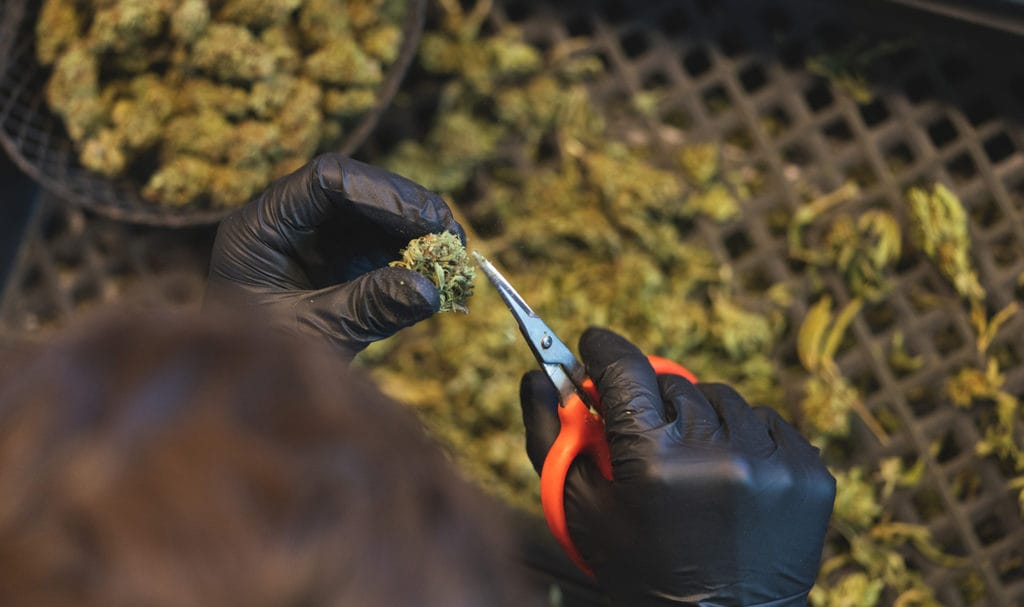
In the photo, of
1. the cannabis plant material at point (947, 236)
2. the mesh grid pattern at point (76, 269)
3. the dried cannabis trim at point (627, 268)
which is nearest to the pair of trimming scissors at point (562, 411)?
the dried cannabis trim at point (627, 268)

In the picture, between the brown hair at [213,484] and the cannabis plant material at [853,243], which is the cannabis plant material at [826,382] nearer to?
the cannabis plant material at [853,243]

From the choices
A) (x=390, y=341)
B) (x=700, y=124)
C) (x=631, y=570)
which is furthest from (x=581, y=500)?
(x=700, y=124)

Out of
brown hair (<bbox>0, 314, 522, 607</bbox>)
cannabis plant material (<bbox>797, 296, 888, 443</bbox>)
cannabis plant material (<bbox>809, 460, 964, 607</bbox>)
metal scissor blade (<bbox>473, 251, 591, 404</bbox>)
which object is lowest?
cannabis plant material (<bbox>809, 460, 964, 607</bbox>)

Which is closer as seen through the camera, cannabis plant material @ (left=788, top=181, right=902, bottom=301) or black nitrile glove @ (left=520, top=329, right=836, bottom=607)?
black nitrile glove @ (left=520, top=329, right=836, bottom=607)

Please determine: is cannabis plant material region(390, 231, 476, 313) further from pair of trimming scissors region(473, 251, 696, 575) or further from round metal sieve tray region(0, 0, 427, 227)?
round metal sieve tray region(0, 0, 427, 227)

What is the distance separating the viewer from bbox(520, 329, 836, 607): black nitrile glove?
78 cm

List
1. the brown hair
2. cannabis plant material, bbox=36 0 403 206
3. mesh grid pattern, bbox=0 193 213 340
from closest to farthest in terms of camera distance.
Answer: the brown hair < cannabis plant material, bbox=36 0 403 206 < mesh grid pattern, bbox=0 193 213 340

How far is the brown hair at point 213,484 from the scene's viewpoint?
354 mm

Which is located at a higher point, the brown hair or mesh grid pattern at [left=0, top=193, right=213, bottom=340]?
the brown hair

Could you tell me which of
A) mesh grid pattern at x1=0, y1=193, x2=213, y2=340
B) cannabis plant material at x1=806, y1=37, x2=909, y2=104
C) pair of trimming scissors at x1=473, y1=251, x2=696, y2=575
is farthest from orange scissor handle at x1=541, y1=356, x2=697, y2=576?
mesh grid pattern at x1=0, y1=193, x2=213, y2=340

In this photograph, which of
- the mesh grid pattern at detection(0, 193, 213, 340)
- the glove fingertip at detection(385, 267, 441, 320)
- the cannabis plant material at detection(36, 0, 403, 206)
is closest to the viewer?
the glove fingertip at detection(385, 267, 441, 320)

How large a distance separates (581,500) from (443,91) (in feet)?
2.26

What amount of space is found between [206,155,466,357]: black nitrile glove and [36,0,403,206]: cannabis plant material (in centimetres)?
24

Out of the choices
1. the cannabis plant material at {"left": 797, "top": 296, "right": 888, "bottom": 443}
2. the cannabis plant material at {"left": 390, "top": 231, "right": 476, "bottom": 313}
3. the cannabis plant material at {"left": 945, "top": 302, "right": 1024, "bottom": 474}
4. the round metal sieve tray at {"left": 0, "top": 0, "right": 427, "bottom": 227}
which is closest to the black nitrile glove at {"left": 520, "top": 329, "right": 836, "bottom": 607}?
the cannabis plant material at {"left": 390, "top": 231, "right": 476, "bottom": 313}
